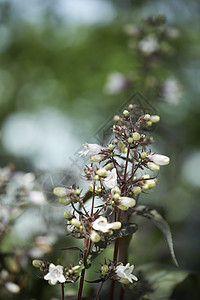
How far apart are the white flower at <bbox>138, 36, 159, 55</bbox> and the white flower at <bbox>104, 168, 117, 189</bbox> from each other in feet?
3.38

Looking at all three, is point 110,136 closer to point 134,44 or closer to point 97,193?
point 97,193

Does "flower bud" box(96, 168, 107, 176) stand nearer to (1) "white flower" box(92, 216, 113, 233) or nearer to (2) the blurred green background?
(1) "white flower" box(92, 216, 113, 233)

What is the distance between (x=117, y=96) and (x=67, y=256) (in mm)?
3816

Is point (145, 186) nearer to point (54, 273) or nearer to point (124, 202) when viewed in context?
point (124, 202)

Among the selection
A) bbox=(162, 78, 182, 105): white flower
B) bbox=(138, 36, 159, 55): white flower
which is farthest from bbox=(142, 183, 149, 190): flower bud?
bbox=(138, 36, 159, 55): white flower

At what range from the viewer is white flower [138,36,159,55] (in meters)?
1.56

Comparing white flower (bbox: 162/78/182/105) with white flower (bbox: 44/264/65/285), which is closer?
white flower (bbox: 44/264/65/285)

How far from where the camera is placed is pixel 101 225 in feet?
1.99

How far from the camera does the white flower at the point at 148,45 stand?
156 cm

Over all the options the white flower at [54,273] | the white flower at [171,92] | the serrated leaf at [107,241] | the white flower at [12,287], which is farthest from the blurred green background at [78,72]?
the white flower at [54,273]

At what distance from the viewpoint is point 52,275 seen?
63 centimetres

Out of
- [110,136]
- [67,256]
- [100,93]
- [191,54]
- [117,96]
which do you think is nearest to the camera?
[110,136]

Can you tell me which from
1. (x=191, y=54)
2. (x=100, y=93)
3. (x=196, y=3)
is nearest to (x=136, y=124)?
(x=196, y=3)

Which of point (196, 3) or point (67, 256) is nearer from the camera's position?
point (67, 256)
